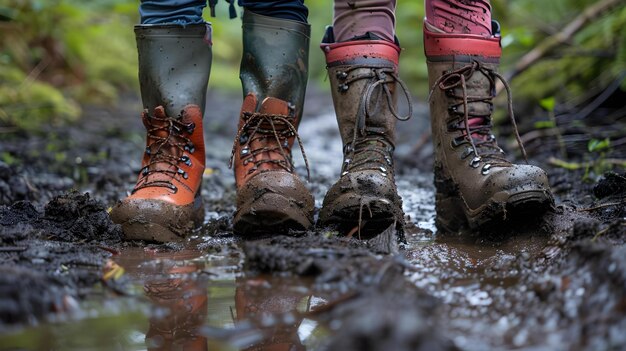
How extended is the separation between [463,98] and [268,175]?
2.71 ft

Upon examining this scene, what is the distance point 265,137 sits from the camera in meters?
2.50

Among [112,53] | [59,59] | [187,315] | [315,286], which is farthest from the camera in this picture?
[112,53]

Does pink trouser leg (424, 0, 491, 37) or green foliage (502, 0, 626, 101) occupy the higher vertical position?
green foliage (502, 0, 626, 101)

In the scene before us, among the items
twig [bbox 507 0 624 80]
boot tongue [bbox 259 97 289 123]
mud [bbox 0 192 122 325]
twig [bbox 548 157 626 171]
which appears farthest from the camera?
twig [bbox 507 0 624 80]

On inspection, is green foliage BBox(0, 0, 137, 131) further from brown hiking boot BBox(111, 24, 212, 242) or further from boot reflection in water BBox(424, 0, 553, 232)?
boot reflection in water BBox(424, 0, 553, 232)

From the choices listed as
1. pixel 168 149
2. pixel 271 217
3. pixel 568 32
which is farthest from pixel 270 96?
pixel 568 32

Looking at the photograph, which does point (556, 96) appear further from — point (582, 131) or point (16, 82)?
point (16, 82)

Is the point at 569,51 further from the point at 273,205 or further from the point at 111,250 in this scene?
the point at 111,250

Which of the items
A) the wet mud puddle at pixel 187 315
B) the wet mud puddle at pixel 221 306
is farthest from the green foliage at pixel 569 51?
the wet mud puddle at pixel 187 315

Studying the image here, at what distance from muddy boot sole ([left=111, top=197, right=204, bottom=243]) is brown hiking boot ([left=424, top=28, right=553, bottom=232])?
1.11 m

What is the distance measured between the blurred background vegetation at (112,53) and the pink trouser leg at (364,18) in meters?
1.58

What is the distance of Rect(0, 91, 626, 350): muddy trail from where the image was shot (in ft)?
4.24

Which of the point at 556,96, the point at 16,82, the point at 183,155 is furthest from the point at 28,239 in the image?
the point at 556,96

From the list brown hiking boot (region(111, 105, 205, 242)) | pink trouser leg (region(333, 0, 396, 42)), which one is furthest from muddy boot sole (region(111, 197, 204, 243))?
pink trouser leg (region(333, 0, 396, 42))
